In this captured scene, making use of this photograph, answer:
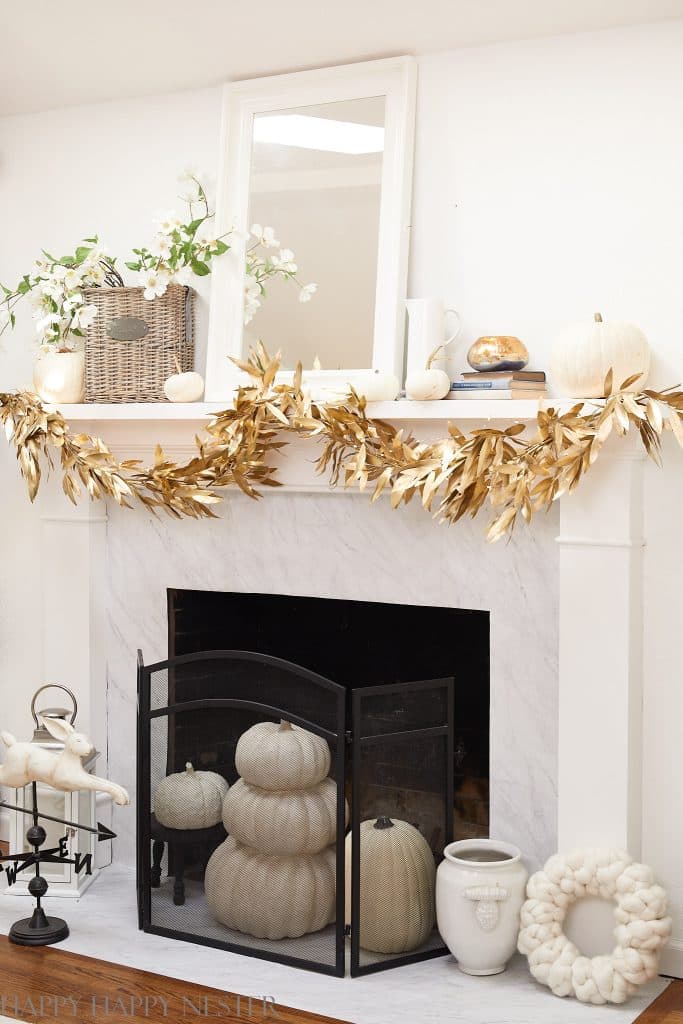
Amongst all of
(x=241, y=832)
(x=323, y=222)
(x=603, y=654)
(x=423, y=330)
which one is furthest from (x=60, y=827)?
(x=323, y=222)

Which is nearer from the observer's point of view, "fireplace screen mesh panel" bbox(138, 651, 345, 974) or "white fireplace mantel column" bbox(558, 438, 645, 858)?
"white fireplace mantel column" bbox(558, 438, 645, 858)

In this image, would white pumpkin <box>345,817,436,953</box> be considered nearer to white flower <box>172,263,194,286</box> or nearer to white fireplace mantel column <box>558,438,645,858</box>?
white fireplace mantel column <box>558,438,645,858</box>

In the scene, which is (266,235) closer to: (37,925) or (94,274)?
(94,274)

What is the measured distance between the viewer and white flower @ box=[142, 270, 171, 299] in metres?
3.04

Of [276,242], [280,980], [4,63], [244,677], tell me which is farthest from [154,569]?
[4,63]

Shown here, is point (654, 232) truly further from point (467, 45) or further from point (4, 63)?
point (4, 63)

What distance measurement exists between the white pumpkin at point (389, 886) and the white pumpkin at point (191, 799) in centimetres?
41

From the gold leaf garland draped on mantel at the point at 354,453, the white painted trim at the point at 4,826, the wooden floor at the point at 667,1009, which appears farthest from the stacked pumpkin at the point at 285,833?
the white painted trim at the point at 4,826

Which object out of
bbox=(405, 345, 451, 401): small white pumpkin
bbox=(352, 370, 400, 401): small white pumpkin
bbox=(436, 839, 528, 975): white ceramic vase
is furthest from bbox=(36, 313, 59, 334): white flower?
bbox=(436, 839, 528, 975): white ceramic vase

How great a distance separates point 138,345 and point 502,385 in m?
1.06

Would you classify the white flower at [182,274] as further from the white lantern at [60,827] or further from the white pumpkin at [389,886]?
the white pumpkin at [389,886]

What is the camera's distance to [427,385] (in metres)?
2.74

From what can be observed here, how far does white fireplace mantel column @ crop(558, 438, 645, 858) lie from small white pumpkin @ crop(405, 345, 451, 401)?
0.40 meters

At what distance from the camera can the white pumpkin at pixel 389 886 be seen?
2748 millimetres
